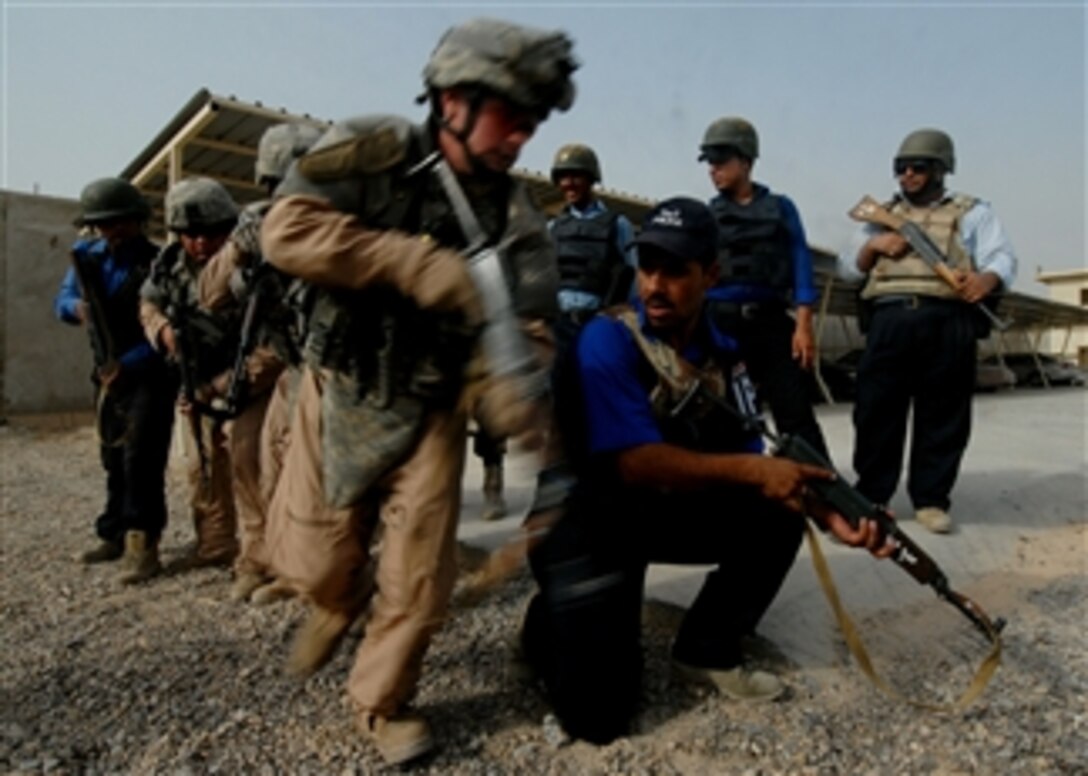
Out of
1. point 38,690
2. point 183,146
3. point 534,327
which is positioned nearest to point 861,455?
point 534,327

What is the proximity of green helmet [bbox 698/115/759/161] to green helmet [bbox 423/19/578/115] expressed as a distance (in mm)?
2117

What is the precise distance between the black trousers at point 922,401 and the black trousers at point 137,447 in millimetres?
3228

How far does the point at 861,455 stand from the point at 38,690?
3438 mm

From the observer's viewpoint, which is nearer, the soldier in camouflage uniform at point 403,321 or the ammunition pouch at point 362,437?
the soldier in camouflage uniform at point 403,321

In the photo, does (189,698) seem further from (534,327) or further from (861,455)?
(861,455)

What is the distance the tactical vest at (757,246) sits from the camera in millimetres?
3781

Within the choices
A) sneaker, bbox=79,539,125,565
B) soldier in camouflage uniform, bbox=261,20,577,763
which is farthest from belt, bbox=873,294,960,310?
sneaker, bbox=79,539,125,565

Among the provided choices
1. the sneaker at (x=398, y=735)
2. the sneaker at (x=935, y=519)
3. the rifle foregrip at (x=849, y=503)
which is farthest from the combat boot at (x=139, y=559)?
the sneaker at (x=935, y=519)

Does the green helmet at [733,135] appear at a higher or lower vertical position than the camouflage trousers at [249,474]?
higher

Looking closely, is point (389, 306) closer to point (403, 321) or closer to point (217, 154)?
point (403, 321)

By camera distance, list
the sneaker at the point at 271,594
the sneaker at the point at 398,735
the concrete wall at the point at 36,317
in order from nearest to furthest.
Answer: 1. the sneaker at the point at 398,735
2. the sneaker at the point at 271,594
3. the concrete wall at the point at 36,317

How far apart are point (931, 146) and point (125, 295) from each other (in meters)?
3.79

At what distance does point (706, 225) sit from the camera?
7.38ft

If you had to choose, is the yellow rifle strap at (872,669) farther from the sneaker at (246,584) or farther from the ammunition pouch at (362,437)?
the sneaker at (246,584)
